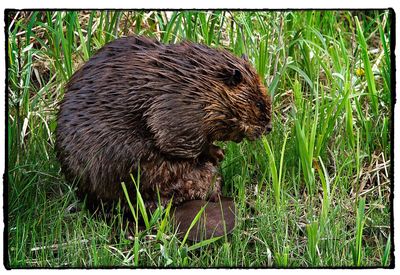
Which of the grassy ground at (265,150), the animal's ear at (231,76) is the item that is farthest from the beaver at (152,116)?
the grassy ground at (265,150)

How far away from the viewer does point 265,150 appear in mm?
3984

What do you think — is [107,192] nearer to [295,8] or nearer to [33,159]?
[33,159]

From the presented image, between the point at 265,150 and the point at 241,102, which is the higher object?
the point at 241,102

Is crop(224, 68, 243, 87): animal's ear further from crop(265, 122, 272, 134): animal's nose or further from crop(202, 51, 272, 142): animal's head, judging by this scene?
crop(265, 122, 272, 134): animal's nose

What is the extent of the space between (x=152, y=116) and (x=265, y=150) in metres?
0.55

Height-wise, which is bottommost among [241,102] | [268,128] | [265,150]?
Answer: [265,150]

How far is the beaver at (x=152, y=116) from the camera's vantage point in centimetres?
364

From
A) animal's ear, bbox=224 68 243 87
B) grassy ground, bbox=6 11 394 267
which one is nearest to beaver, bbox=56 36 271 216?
animal's ear, bbox=224 68 243 87

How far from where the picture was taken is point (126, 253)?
3709mm

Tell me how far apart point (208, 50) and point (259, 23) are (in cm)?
57

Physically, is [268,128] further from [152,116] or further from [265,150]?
[152,116]

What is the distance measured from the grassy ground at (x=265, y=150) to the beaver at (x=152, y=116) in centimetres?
12

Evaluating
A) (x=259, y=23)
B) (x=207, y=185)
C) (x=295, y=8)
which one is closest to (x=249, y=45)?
(x=259, y=23)

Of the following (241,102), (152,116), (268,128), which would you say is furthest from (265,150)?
(152,116)
